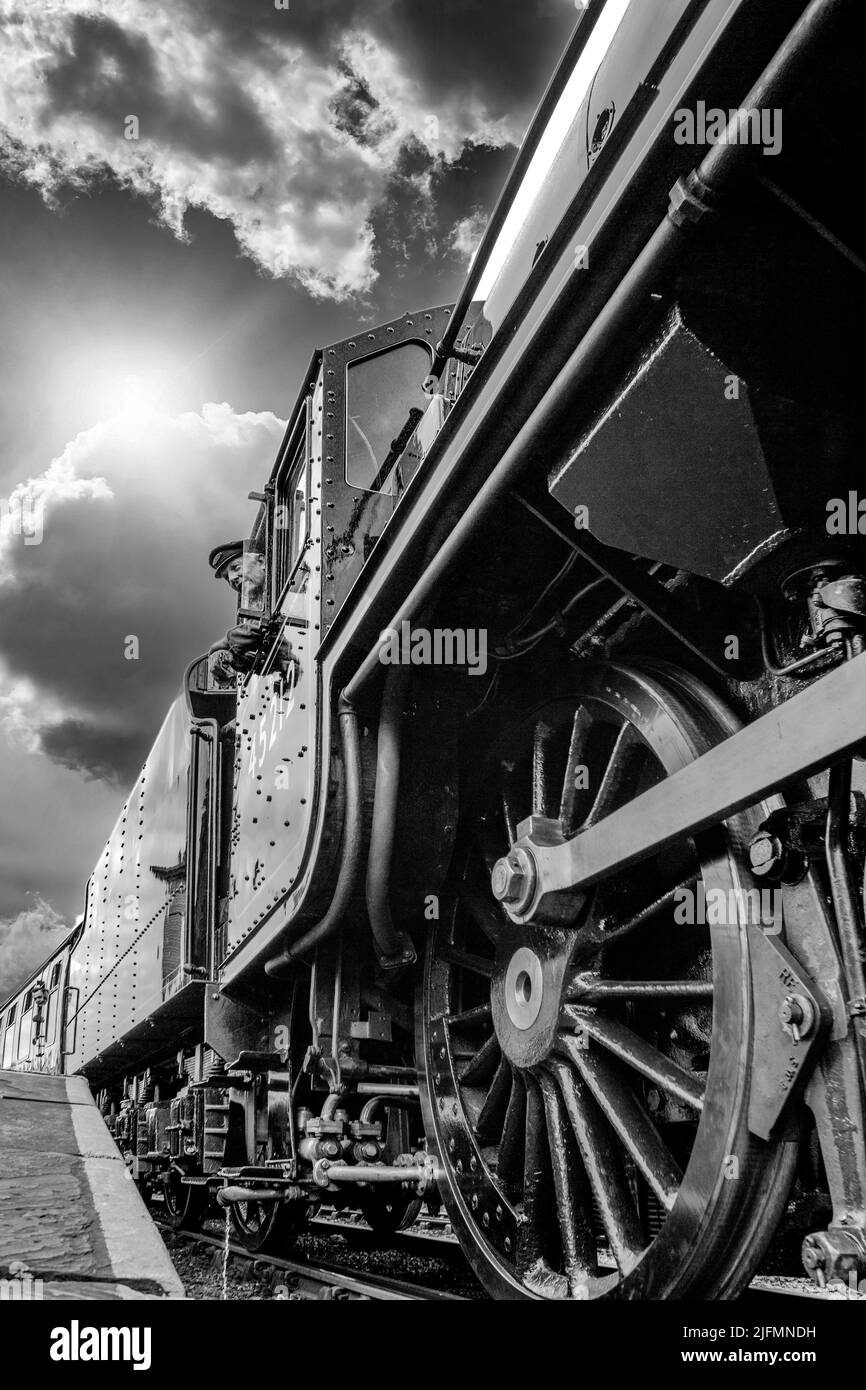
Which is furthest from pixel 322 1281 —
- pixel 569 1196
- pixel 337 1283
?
pixel 569 1196

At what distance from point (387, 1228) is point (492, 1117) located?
2.10m

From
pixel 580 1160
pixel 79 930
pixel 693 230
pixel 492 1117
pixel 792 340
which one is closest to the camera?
pixel 693 230

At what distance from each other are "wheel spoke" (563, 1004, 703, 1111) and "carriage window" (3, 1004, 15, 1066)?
15.9m

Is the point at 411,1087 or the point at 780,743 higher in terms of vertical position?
the point at 780,743

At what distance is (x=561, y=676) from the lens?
274cm

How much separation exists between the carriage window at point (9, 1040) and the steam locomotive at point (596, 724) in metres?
13.5

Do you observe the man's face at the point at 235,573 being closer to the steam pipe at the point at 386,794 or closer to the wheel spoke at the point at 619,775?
the steam pipe at the point at 386,794

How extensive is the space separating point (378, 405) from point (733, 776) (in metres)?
2.79

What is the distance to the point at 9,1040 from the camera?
16.6 m

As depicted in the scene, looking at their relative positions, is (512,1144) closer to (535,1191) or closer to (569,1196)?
(535,1191)

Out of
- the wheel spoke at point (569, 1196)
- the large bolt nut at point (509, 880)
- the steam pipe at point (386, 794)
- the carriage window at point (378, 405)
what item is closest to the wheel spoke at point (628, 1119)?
the wheel spoke at point (569, 1196)

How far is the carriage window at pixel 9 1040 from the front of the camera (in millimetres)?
16125
